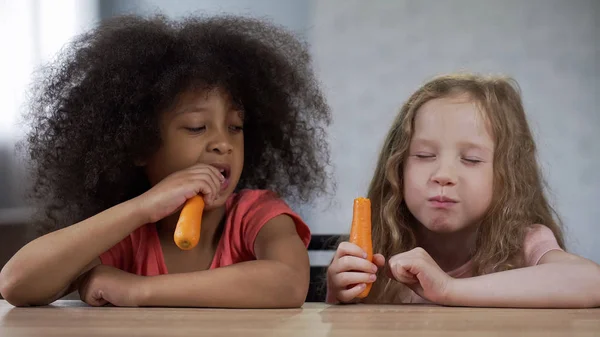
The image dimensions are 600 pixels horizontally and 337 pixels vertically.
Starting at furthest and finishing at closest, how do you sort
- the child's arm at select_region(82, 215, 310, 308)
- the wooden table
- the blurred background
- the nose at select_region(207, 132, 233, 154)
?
the blurred background, the nose at select_region(207, 132, 233, 154), the child's arm at select_region(82, 215, 310, 308), the wooden table

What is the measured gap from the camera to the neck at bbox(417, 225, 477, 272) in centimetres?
131

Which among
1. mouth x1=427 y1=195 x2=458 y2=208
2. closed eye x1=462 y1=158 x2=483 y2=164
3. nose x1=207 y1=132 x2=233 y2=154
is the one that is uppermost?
nose x1=207 y1=132 x2=233 y2=154

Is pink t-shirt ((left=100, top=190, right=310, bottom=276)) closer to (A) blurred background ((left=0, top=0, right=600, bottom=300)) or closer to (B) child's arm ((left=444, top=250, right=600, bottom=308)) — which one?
(B) child's arm ((left=444, top=250, right=600, bottom=308))

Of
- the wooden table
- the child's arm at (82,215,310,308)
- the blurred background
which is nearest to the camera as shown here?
the wooden table

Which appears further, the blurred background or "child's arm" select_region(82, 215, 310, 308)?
the blurred background

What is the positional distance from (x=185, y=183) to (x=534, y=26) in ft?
6.47

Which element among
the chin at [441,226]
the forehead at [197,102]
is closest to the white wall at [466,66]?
the chin at [441,226]

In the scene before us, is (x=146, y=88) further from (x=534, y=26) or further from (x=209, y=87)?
(x=534, y=26)

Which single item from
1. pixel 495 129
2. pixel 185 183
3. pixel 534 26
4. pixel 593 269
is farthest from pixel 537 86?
pixel 185 183

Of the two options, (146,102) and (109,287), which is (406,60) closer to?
(146,102)

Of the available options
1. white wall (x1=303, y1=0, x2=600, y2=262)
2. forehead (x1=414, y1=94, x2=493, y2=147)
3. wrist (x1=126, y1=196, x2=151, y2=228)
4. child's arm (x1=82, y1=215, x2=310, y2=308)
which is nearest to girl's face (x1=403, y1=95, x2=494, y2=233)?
forehead (x1=414, y1=94, x2=493, y2=147)

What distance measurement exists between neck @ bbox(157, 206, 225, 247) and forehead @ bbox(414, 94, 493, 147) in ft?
1.12

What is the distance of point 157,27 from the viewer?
48.1 inches

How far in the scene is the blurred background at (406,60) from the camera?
271 cm
